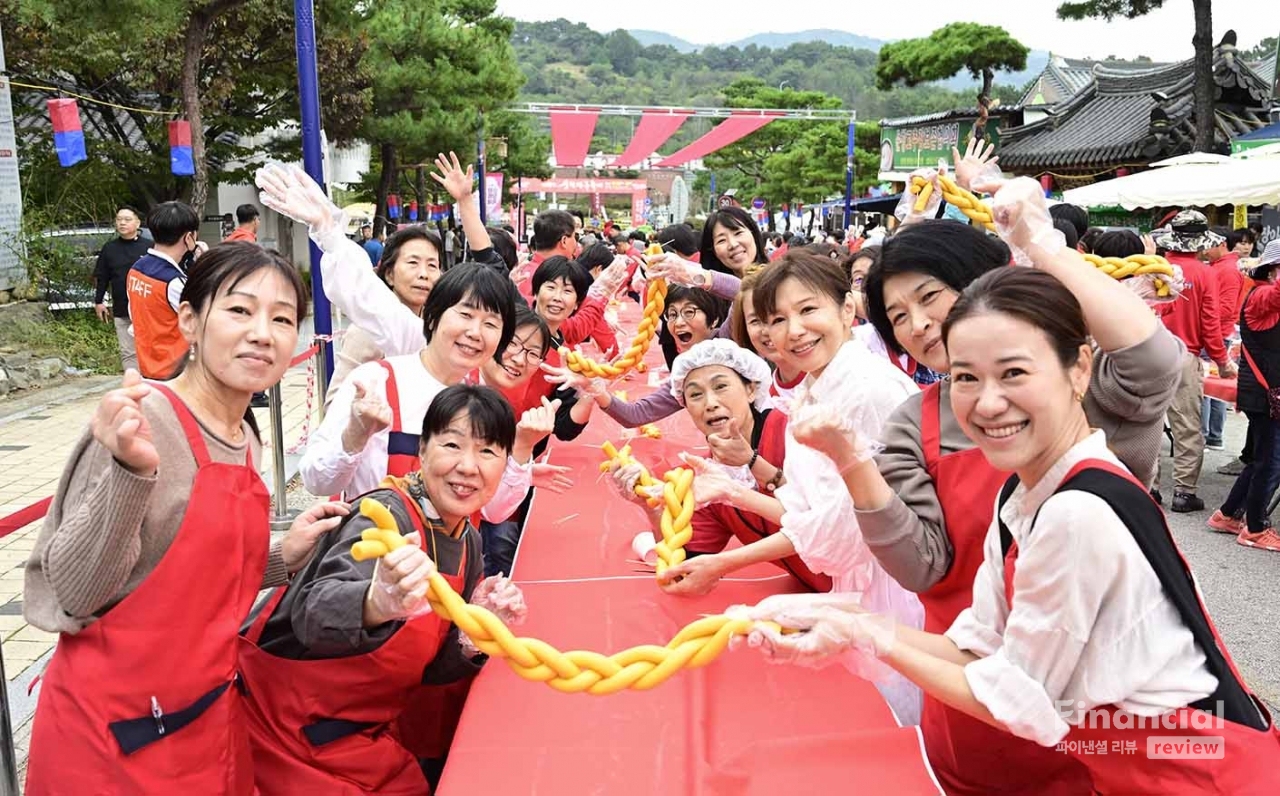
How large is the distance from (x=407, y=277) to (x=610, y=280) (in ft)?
6.92

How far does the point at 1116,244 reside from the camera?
16.3 feet

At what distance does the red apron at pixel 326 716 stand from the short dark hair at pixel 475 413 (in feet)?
1.72

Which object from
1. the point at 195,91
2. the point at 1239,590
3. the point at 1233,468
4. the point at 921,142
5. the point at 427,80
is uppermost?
the point at 427,80

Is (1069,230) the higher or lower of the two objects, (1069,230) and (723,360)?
the higher

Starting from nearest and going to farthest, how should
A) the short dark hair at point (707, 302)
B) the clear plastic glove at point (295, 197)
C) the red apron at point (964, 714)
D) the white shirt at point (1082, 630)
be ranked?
the white shirt at point (1082, 630) < the red apron at point (964, 714) < the clear plastic glove at point (295, 197) < the short dark hair at point (707, 302)

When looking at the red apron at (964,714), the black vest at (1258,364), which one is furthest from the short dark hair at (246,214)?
the red apron at (964,714)

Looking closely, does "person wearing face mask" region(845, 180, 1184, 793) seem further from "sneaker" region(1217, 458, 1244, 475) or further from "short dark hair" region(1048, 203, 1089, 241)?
"sneaker" region(1217, 458, 1244, 475)

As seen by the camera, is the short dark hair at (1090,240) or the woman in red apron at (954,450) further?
the short dark hair at (1090,240)

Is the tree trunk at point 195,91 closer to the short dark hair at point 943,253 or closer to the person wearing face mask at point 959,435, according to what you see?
the short dark hair at point 943,253

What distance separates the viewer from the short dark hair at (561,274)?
5.31 m

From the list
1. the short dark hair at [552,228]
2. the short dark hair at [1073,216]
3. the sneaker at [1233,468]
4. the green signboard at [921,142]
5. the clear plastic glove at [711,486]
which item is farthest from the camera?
the green signboard at [921,142]

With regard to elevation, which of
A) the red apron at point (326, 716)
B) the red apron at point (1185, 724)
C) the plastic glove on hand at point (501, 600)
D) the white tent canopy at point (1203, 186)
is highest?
the white tent canopy at point (1203, 186)

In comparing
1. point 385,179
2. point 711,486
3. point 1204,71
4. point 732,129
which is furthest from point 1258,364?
point 385,179

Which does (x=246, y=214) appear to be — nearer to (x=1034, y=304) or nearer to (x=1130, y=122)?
(x=1034, y=304)
